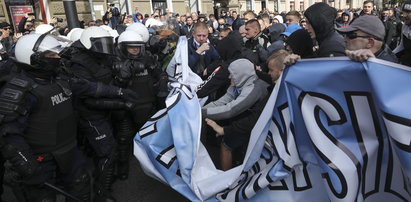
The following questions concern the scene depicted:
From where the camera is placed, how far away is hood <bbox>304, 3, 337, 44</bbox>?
2.78 metres

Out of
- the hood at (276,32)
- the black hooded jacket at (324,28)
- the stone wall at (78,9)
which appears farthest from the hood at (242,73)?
the stone wall at (78,9)

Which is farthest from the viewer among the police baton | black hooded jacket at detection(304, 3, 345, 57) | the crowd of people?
black hooded jacket at detection(304, 3, 345, 57)

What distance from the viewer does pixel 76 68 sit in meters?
3.13

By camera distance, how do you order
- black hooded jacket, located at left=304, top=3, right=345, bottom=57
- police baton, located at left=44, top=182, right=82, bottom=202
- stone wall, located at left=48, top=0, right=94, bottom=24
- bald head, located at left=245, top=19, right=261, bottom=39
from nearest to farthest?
police baton, located at left=44, top=182, right=82, bottom=202 < black hooded jacket, located at left=304, top=3, right=345, bottom=57 < bald head, located at left=245, top=19, right=261, bottom=39 < stone wall, located at left=48, top=0, right=94, bottom=24

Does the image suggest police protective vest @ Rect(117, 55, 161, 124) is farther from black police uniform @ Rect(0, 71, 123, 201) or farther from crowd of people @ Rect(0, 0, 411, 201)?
black police uniform @ Rect(0, 71, 123, 201)

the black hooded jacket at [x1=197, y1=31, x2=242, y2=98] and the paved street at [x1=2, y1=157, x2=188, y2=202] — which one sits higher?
the black hooded jacket at [x1=197, y1=31, x2=242, y2=98]

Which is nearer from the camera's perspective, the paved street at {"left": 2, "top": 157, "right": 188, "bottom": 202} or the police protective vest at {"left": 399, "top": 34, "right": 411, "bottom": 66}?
the paved street at {"left": 2, "top": 157, "right": 188, "bottom": 202}

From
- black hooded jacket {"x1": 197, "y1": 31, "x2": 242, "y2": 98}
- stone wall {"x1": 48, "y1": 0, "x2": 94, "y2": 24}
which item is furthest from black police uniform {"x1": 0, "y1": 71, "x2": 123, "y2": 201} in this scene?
stone wall {"x1": 48, "y1": 0, "x2": 94, "y2": 24}

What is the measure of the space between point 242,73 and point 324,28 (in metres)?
0.88

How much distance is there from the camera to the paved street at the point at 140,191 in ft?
10.4

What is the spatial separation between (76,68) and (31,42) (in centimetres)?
80

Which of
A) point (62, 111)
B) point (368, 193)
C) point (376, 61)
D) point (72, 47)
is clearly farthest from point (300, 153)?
point (72, 47)

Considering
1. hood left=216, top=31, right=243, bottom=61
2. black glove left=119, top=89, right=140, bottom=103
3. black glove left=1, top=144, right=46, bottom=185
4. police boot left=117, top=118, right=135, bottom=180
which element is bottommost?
police boot left=117, top=118, right=135, bottom=180

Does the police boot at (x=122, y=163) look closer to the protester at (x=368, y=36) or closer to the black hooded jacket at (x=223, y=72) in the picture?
the black hooded jacket at (x=223, y=72)
